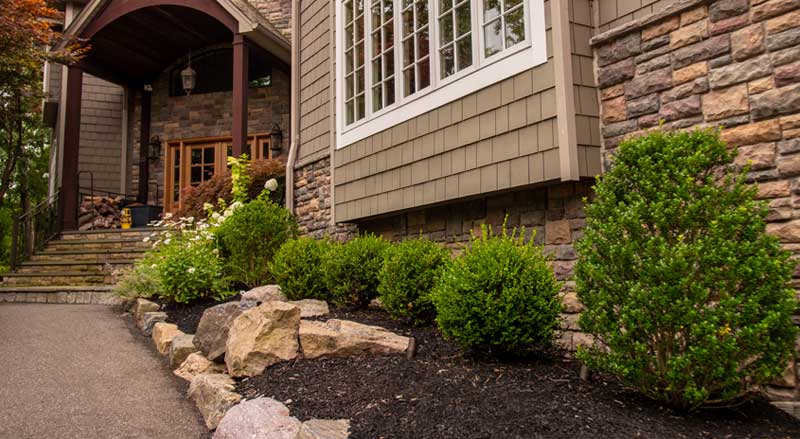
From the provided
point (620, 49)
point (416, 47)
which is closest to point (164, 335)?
point (416, 47)

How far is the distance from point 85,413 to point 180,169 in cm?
929

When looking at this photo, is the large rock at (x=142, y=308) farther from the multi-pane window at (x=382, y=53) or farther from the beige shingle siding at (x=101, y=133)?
the beige shingle siding at (x=101, y=133)

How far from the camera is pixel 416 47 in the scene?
5.42 meters

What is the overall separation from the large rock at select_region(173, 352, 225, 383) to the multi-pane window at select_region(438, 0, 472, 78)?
2.92 m

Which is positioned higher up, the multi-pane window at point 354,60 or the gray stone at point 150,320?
the multi-pane window at point 354,60

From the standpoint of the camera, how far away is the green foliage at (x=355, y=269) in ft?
16.9

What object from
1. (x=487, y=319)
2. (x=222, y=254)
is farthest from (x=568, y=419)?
(x=222, y=254)

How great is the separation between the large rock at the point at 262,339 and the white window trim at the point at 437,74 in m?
2.19

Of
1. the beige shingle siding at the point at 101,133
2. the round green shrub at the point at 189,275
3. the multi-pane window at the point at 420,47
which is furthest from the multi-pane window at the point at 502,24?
the beige shingle siding at the point at 101,133

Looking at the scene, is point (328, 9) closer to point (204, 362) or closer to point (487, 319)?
point (204, 362)

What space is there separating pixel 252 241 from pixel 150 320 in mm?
1333

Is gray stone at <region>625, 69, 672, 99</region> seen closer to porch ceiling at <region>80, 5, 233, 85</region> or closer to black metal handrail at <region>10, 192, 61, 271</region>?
porch ceiling at <region>80, 5, 233, 85</region>

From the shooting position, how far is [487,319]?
3.34m

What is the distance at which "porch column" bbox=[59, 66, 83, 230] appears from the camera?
10.4m
